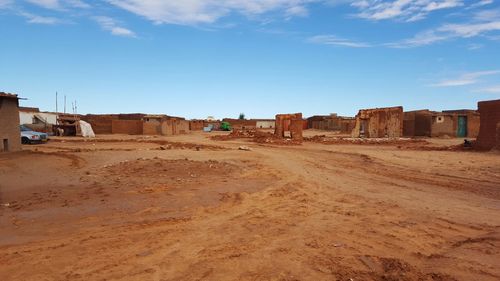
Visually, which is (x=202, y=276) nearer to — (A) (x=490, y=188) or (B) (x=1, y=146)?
(A) (x=490, y=188)

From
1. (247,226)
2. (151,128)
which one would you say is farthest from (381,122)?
(247,226)

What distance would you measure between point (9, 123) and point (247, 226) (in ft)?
47.9

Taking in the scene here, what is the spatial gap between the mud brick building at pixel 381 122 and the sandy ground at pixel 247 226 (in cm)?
2398

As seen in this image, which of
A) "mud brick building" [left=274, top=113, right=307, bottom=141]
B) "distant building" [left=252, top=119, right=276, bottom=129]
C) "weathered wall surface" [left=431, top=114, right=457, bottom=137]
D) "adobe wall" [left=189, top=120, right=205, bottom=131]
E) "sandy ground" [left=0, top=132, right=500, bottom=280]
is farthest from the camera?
"distant building" [left=252, top=119, right=276, bottom=129]

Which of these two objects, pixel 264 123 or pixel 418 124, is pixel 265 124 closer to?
pixel 264 123

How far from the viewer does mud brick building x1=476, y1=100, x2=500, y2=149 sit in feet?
65.9

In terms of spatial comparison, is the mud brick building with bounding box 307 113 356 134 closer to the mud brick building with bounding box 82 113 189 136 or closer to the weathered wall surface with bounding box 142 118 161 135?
the mud brick building with bounding box 82 113 189 136

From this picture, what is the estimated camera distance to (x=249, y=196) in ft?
29.0

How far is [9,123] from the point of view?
55.5 ft

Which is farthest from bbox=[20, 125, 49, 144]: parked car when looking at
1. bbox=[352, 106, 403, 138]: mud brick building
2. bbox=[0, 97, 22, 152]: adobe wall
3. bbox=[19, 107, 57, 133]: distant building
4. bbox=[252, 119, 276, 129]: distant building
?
bbox=[252, 119, 276, 129]: distant building

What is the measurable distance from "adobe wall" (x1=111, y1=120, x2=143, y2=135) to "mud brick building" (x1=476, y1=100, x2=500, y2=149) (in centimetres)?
3381

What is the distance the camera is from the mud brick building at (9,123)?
54.5 ft

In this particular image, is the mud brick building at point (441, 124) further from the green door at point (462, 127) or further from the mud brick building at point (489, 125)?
the mud brick building at point (489, 125)

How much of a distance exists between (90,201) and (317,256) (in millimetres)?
5303
